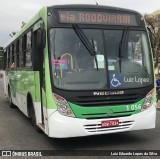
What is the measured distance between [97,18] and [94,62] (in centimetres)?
101

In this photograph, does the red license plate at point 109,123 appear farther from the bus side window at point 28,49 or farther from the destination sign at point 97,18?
the bus side window at point 28,49

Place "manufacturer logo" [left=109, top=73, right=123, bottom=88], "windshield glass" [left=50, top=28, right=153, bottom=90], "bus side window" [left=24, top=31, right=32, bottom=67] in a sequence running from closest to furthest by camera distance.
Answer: "windshield glass" [left=50, top=28, right=153, bottom=90]
"manufacturer logo" [left=109, top=73, right=123, bottom=88]
"bus side window" [left=24, top=31, right=32, bottom=67]

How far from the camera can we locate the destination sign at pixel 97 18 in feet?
25.7

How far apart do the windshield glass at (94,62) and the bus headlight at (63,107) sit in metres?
0.25

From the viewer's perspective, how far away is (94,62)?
7.71 meters

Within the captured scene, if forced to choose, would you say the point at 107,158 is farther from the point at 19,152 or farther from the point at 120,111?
the point at 19,152

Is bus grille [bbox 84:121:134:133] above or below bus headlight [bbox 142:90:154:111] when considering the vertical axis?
below

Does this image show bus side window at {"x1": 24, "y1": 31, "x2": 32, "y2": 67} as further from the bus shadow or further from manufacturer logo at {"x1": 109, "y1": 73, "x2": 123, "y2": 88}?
manufacturer logo at {"x1": 109, "y1": 73, "x2": 123, "y2": 88}

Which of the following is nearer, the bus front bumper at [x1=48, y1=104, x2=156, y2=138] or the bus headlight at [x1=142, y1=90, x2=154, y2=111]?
the bus front bumper at [x1=48, y1=104, x2=156, y2=138]

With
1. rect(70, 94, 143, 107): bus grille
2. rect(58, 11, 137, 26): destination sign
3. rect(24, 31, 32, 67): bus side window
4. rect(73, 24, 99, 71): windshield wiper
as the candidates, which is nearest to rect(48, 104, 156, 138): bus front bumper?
rect(70, 94, 143, 107): bus grille

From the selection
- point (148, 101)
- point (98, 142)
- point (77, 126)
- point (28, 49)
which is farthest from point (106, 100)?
point (28, 49)

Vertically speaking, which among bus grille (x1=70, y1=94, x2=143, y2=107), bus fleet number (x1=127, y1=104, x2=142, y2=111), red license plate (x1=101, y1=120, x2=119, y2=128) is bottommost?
red license plate (x1=101, y1=120, x2=119, y2=128)

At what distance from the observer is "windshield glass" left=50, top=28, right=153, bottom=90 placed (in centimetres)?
755

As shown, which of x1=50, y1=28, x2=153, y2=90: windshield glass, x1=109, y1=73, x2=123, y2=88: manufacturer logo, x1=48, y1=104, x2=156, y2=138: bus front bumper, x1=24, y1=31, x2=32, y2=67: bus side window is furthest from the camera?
x1=24, y1=31, x2=32, y2=67: bus side window
